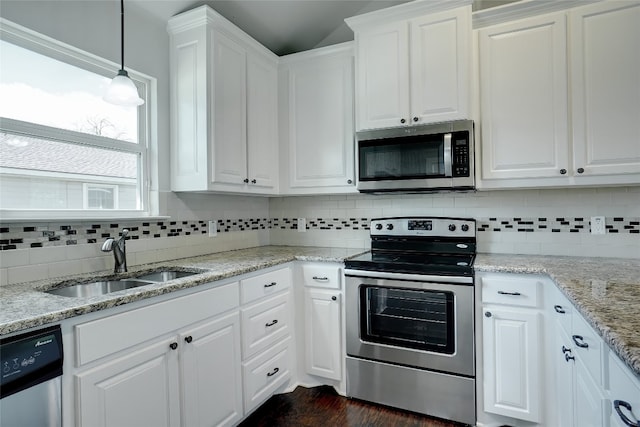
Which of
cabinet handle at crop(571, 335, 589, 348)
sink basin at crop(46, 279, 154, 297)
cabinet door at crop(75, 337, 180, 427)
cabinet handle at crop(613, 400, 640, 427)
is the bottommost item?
cabinet door at crop(75, 337, 180, 427)

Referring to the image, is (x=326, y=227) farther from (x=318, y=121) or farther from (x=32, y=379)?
(x=32, y=379)

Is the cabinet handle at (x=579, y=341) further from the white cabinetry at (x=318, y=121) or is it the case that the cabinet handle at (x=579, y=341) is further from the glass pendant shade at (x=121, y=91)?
the glass pendant shade at (x=121, y=91)

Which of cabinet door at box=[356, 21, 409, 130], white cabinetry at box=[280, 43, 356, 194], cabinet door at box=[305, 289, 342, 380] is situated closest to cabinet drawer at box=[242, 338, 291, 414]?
cabinet door at box=[305, 289, 342, 380]

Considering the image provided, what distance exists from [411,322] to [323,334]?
0.58 metres

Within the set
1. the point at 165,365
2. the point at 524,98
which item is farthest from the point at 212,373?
the point at 524,98

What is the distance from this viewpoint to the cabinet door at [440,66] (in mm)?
2205

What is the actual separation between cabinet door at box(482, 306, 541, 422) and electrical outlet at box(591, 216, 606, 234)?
2.69 feet

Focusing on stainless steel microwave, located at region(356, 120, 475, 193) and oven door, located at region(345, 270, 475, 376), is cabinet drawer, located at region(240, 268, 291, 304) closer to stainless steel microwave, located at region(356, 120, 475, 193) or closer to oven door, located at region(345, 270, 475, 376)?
oven door, located at region(345, 270, 475, 376)

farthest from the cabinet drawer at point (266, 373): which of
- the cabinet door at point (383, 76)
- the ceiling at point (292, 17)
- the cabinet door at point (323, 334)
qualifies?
the ceiling at point (292, 17)

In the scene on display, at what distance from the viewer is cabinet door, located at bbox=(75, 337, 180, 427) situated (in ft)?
4.12

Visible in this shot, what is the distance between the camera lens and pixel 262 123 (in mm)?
2680

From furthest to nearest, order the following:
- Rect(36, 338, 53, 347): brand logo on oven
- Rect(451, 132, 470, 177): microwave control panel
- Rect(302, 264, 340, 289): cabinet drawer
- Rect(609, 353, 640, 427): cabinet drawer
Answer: Rect(302, 264, 340, 289): cabinet drawer, Rect(451, 132, 470, 177): microwave control panel, Rect(36, 338, 53, 347): brand logo on oven, Rect(609, 353, 640, 427): cabinet drawer

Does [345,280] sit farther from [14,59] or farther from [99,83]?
[14,59]

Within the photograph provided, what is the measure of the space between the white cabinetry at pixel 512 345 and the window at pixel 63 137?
2.07 m
